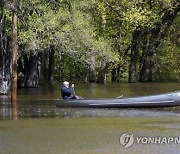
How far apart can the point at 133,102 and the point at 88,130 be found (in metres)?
7.46

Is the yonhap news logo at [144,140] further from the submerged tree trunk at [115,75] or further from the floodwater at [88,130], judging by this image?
the submerged tree trunk at [115,75]

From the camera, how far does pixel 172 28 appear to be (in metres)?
61.5

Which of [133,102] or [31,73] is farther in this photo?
[31,73]

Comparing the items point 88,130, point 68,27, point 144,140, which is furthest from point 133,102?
point 144,140

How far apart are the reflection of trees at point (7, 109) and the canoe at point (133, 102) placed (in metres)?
2.41

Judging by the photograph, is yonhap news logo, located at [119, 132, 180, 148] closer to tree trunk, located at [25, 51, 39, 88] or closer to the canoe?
the canoe

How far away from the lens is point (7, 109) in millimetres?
26312

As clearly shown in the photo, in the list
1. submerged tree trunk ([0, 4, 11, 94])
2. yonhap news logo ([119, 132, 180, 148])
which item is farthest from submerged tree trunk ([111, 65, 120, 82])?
yonhap news logo ([119, 132, 180, 148])

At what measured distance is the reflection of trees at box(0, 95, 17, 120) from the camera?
76.3 ft

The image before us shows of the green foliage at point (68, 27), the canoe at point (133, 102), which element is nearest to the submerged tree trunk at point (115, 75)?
the green foliage at point (68, 27)

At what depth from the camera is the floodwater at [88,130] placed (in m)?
15.2

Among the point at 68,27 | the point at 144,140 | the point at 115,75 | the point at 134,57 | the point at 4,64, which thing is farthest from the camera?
the point at 115,75

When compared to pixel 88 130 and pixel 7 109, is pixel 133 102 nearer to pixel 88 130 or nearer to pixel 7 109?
pixel 7 109

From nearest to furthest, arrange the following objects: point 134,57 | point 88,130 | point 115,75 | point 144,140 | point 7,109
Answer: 1. point 144,140
2. point 88,130
3. point 7,109
4. point 134,57
5. point 115,75
